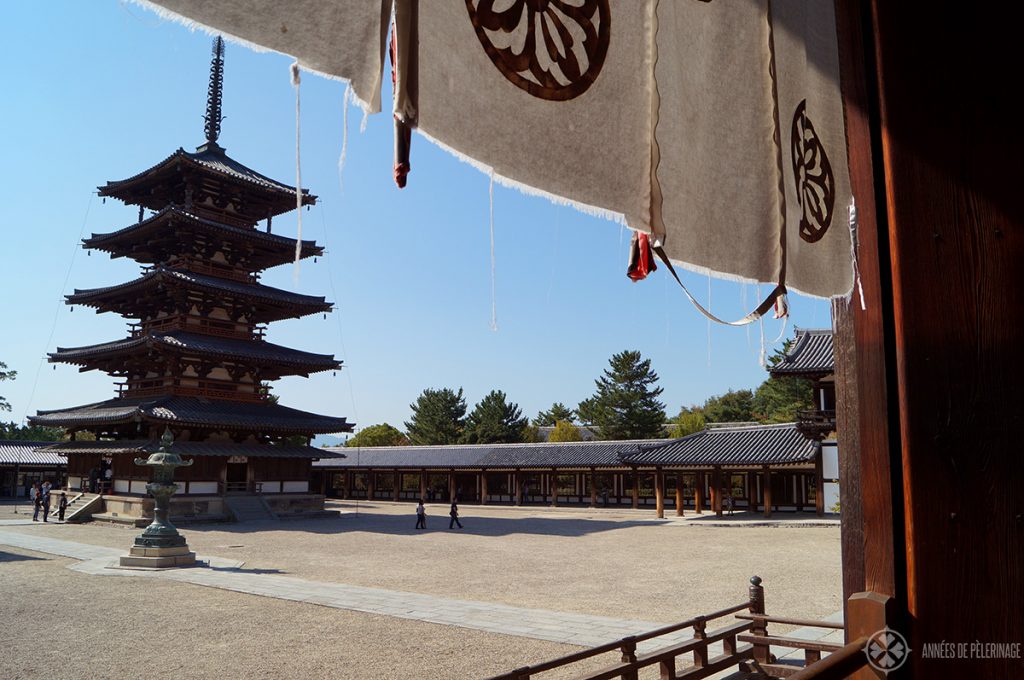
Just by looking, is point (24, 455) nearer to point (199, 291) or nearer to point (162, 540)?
point (199, 291)

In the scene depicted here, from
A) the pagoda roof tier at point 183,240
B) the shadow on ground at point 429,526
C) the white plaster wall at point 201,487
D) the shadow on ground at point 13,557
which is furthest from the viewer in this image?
the pagoda roof tier at point 183,240

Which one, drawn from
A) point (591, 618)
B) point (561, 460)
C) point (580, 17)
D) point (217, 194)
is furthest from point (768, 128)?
point (561, 460)

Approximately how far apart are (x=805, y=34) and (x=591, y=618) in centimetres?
754

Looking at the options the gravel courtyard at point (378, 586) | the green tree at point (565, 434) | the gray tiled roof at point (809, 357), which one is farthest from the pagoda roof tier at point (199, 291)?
the green tree at point (565, 434)

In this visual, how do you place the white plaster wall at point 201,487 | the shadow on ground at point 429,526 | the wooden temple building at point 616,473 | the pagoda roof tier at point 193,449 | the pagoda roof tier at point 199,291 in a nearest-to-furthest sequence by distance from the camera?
1. the shadow on ground at point 429,526
2. the pagoda roof tier at point 193,449
3. the white plaster wall at point 201,487
4. the pagoda roof tier at point 199,291
5. the wooden temple building at point 616,473

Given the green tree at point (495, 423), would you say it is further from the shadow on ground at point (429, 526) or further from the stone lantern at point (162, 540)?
the stone lantern at point (162, 540)

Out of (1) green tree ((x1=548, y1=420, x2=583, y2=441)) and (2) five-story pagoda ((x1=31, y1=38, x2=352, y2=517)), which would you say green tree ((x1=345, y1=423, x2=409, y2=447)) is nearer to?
(1) green tree ((x1=548, y1=420, x2=583, y2=441))

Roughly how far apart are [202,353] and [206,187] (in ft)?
22.2

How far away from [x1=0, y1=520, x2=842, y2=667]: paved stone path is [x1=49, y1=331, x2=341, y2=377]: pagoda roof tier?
29.2 feet

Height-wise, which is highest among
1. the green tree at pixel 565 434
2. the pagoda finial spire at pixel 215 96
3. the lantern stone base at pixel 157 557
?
the pagoda finial spire at pixel 215 96

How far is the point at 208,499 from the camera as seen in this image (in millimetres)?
22031

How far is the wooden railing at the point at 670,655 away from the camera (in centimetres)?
450

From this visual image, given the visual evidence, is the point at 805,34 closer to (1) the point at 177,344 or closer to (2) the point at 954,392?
(2) the point at 954,392

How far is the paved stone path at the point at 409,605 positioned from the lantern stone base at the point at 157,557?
0.77ft
